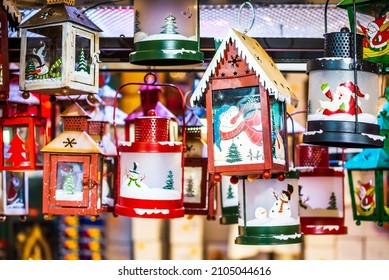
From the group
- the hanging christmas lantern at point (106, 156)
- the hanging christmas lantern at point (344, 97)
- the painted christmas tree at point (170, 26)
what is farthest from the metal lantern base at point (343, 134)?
the hanging christmas lantern at point (106, 156)

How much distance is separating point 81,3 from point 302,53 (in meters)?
0.97

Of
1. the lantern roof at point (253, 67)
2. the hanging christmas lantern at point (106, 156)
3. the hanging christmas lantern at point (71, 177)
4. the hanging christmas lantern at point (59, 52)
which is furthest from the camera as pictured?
the hanging christmas lantern at point (106, 156)

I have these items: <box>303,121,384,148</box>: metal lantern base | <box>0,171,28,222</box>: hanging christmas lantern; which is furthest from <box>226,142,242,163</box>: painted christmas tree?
<box>0,171,28,222</box>: hanging christmas lantern

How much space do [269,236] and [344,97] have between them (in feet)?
2.08

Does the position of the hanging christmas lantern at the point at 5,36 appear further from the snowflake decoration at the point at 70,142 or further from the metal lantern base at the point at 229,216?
the metal lantern base at the point at 229,216

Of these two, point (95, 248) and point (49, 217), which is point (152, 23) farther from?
point (95, 248)

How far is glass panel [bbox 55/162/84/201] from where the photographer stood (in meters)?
3.60

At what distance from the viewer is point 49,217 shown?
3.62 meters

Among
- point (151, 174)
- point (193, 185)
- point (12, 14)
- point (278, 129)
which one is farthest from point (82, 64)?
point (193, 185)

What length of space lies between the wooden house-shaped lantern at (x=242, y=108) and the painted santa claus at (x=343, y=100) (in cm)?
13

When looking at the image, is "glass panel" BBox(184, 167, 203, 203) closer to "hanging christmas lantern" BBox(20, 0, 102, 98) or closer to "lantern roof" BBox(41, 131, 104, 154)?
"lantern roof" BBox(41, 131, 104, 154)

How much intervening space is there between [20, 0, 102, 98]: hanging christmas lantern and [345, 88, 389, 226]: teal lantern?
124 centimetres

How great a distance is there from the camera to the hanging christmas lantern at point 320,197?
398 cm

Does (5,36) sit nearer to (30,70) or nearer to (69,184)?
(30,70)
